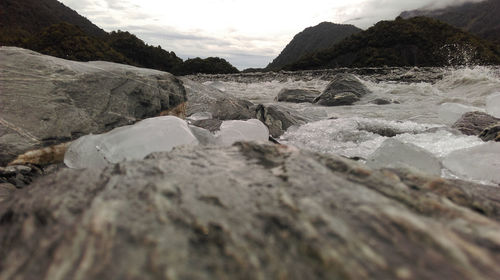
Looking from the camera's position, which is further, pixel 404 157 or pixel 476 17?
pixel 476 17

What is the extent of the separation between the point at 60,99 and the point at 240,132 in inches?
64.9

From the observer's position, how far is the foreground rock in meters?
0.67

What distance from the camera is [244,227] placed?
0.80 meters

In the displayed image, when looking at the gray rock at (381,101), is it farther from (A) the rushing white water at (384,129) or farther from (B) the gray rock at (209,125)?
(B) the gray rock at (209,125)

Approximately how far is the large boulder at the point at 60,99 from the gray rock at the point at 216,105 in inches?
52.0

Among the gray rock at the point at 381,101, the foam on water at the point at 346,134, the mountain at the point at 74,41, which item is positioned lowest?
the foam on water at the point at 346,134

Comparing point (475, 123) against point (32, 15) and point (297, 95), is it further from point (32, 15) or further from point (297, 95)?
point (32, 15)

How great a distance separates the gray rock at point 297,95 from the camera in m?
7.52

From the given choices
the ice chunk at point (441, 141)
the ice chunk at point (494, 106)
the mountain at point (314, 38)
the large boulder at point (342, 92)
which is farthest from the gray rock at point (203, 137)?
the mountain at point (314, 38)

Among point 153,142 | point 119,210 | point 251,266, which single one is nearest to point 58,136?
point 153,142

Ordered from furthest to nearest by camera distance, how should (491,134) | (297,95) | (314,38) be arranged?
(314,38), (297,95), (491,134)

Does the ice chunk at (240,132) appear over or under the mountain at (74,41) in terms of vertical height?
under

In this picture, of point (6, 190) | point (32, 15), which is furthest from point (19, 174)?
point (32, 15)

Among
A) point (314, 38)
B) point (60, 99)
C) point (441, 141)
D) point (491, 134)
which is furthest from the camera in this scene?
point (314, 38)
